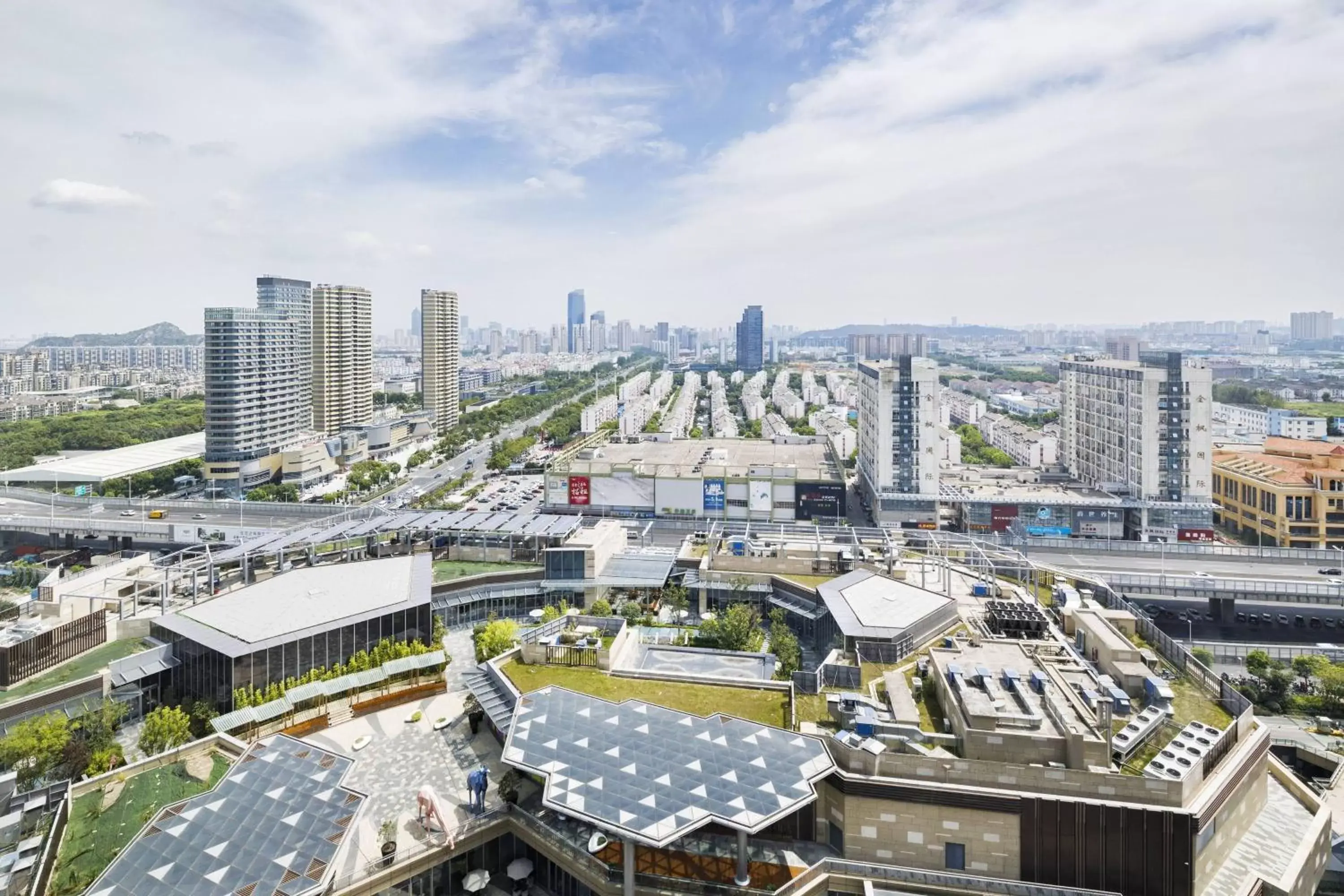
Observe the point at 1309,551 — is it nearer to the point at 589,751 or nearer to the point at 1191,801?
the point at 1191,801

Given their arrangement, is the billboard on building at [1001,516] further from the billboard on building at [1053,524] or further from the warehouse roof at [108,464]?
the warehouse roof at [108,464]

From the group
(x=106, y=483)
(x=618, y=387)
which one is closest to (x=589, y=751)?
(x=106, y=483)

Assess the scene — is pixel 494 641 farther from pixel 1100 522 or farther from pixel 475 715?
pixel 1100 522

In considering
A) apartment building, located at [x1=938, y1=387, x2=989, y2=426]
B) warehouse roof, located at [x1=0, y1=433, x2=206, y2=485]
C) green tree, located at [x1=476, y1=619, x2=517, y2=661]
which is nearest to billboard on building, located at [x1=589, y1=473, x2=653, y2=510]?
green tree, located at [x1=476, y1=619, x2=517, y2=661]

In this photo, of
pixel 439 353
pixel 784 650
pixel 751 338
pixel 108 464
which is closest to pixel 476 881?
pixel 784 650

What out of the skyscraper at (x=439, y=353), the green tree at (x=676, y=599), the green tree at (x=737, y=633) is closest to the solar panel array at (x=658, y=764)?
the green tree at (x=737, y=633)

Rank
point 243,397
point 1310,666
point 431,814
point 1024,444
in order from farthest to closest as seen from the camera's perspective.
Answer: point 1024,444
point 243,397
point 1310,666
point 431,814
